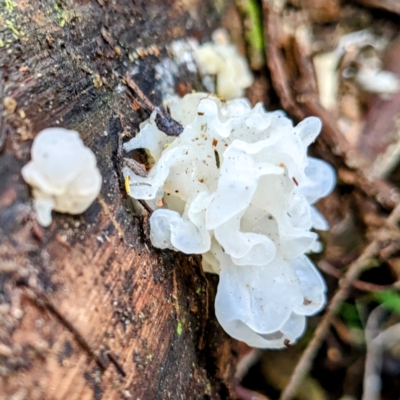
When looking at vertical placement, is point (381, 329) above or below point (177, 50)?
below

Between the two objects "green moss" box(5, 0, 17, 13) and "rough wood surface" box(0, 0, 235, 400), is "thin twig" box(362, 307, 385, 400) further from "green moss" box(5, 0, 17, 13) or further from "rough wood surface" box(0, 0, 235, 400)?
"green moss" box(5, 0, 17, 13)

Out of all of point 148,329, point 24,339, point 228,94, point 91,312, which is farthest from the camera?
point 228,94

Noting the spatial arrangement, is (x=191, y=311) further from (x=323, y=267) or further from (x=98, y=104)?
(x=323, y=267)

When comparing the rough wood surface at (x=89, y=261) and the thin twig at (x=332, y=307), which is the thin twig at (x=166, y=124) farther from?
the thin twig at (x=332, y=307)

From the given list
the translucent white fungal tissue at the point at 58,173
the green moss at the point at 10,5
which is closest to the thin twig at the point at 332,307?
the translucent white fungal tissue at the point at 58,173

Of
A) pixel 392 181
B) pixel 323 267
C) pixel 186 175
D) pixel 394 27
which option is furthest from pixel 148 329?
pixel 394 27

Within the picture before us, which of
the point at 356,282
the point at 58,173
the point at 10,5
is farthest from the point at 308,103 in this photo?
the point at 58,173

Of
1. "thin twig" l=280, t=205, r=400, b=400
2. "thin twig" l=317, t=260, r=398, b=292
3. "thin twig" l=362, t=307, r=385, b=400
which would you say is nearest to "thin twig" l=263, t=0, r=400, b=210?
A: "thin twig" l=280, t=205, r=400, b=400

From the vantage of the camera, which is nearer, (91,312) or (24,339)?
(24,339)
